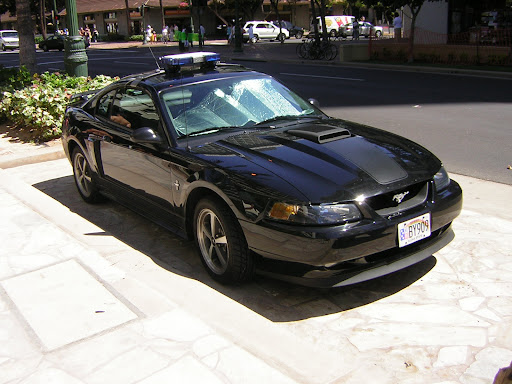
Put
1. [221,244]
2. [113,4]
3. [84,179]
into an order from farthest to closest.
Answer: [113,4] < [84,179] < [221,244]

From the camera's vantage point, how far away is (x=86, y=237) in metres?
5.41

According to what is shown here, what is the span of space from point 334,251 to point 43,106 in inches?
290

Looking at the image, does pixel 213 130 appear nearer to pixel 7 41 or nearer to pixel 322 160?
pixel 322 160

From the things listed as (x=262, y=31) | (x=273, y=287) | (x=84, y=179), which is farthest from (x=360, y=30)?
(x=273, y=287)

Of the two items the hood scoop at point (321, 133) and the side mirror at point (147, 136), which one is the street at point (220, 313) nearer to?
the side mirror at point (147, 136)

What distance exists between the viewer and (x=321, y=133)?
14.4 ft

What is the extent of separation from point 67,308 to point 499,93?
510 inches

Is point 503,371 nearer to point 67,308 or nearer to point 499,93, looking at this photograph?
point 67,308

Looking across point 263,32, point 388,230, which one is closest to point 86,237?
point 388,230

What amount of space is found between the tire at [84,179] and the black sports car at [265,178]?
1.73ft

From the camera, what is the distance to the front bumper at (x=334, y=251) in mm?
3527

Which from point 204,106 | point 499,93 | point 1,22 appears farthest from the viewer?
point 1,22

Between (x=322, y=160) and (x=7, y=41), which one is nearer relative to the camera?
(x=322, y=160)

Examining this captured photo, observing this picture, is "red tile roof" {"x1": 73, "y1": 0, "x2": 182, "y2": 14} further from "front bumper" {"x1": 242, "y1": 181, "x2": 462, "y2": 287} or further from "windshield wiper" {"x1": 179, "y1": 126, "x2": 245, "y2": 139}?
"front bumper" {"x1": 242, "y1": 181, "x2": 462, "y2": 287}
